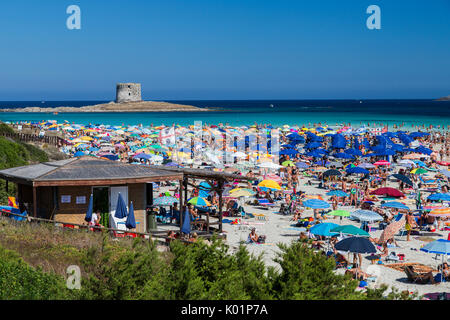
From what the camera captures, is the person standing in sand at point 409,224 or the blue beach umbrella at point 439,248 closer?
the blue beach umbrella at point 439,248

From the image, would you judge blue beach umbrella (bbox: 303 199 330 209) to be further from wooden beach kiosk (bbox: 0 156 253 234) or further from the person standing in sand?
wooden beach kiosk (bbox: 0 156 253 234)

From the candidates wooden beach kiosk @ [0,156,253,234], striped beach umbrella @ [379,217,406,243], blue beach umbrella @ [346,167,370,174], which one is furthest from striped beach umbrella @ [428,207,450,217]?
blue beach umbrella @ [346,167,370,174]

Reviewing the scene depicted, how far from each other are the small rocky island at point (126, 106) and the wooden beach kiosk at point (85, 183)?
118 m

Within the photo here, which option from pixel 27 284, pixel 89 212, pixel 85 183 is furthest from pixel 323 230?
pixel 27 284

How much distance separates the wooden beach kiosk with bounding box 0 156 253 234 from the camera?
13.6 m

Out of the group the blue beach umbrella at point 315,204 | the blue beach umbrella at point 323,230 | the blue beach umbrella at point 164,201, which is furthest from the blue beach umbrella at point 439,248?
the blue beach umbrella at point 164,201

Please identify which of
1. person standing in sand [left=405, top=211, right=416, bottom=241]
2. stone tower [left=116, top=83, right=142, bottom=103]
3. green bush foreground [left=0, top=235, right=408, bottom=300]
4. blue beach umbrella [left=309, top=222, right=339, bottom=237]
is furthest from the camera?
stone tower [left=116, top=83, right=142, bottom=103]

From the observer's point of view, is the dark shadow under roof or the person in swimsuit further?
the person in swimsuit

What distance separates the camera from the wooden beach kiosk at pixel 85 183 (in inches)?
534

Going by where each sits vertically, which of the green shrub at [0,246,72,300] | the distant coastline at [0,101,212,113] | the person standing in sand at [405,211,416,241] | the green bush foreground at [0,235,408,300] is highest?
the distant coastline at [0,101,212,113]

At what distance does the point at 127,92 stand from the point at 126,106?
8.93 meters

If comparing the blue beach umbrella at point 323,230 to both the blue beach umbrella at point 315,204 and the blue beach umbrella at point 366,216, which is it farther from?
the blue beach umbrella at point 315,204

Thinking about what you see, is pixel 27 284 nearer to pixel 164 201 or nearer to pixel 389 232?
pixel 164 201
